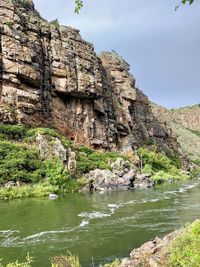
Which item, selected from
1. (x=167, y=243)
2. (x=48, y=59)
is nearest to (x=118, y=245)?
(x=167, y=243)

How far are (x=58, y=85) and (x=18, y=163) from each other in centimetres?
2936

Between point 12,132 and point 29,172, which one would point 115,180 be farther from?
point 12,132

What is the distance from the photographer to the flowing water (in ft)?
61.7

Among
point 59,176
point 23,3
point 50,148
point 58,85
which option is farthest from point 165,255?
point 23,3

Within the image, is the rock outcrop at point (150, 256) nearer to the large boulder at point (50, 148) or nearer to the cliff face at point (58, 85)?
the large boulder at point (50, 148)

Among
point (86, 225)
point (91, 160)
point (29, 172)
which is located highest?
point (91, 160)

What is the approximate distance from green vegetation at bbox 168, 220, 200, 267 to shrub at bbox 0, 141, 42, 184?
120 feet

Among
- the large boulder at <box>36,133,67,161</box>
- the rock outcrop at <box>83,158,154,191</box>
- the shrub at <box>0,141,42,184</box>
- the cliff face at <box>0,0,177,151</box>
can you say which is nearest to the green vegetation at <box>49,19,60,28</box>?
the cliff face at <box>0,0,177,151</box>

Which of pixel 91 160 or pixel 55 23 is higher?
pixel 55 23

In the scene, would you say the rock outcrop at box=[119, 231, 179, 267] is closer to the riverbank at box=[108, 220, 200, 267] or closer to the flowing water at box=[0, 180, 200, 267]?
the riverbank at box=[108, 220, 200, 267]

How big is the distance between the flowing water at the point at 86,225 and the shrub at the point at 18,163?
32.3ft

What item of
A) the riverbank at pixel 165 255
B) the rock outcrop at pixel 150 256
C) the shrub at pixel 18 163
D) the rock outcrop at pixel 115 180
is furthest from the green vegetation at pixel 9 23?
the riverbank at pixel 165 255

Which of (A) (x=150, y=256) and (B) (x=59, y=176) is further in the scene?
(B) (x=59, y=176)

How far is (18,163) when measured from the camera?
50344 millimetres
